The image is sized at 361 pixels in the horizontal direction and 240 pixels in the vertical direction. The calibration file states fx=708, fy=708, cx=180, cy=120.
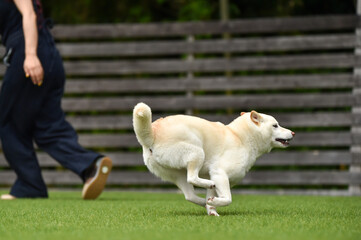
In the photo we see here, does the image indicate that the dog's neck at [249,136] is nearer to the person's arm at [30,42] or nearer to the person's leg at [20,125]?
the person's arm at [30,42]

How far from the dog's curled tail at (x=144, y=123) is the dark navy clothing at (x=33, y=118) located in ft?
4.95

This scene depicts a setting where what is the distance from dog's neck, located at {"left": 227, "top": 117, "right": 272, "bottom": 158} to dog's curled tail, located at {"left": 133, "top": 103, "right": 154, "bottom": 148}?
A: 1.69 ft

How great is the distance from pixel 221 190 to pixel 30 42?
1826 mm

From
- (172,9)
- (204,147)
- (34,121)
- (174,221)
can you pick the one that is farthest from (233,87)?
(174,221)

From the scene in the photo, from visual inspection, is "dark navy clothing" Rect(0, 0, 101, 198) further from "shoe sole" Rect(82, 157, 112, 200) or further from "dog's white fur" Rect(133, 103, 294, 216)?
"dog's white fur" Rect(133, 103, 294, 216)

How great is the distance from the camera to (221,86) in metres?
6.32

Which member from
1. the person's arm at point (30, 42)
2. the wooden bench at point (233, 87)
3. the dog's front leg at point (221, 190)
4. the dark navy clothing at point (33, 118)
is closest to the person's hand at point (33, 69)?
the person's arm at point (30, 42)

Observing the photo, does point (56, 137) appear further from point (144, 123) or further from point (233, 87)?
point (233, 87)

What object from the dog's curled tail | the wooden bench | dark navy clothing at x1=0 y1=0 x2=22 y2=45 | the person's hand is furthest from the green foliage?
the dog's curled tail

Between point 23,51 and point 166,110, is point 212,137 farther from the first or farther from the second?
point 166,110

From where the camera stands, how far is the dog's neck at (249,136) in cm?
363

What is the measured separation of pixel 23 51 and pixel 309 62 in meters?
2.64

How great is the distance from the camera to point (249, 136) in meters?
3.64

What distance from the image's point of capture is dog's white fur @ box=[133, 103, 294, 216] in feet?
11.0
